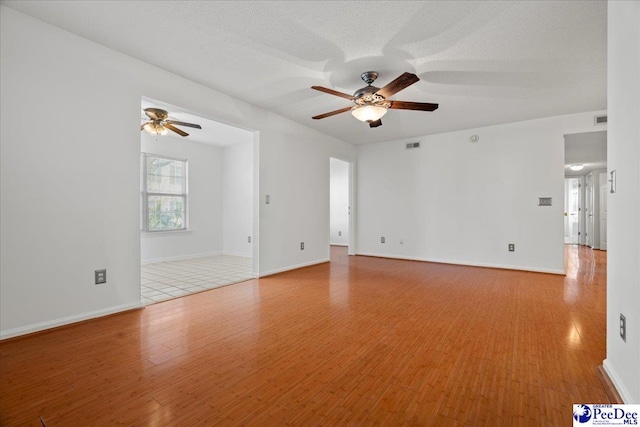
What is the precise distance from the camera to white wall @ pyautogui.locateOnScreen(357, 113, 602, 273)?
4.68m

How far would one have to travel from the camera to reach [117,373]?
1748 millimetres

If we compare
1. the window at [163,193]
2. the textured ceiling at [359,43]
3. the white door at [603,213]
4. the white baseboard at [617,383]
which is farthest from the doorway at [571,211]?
the window at [163,193]

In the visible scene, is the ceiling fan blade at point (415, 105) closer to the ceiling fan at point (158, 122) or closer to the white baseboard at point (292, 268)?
the ceiling fan at point (158, 122)

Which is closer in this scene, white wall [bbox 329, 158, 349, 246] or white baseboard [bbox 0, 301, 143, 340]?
white baseboard [bbox 0, 301, 143, 340]

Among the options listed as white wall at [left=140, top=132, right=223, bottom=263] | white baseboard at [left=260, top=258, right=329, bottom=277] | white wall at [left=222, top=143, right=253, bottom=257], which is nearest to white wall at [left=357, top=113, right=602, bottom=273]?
white baseboard at [left=260, top=258, right=329, bottom=277]

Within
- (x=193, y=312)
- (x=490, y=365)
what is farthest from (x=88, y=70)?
(x=490, y=365)

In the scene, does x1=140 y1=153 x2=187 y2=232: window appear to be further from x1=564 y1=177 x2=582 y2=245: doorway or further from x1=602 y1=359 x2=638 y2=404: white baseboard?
x1=564 y1=177 x2=582 y2=245: doorway

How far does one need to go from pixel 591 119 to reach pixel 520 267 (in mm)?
2552

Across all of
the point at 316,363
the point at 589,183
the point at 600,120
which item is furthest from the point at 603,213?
the point at 316,363

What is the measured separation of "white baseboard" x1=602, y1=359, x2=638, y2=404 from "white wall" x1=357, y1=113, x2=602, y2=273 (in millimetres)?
3605

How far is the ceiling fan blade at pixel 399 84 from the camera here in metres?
2.47

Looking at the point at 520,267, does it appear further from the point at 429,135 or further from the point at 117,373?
the point at 117,373

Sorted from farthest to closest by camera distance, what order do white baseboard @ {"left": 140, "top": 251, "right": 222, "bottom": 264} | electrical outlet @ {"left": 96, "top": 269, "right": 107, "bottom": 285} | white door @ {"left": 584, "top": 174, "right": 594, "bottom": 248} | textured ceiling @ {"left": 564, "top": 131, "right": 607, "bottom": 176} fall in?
white door @ {"left": 584, "top": 174, "right": 594, "bottom": 248} → white baseboard @ {"left": 140, "top": 251, "right": 222, "bottom": 264} → textured ceiling @ {"left": 564, "top": 131, "right": 607, "bottom": 176} → electrical outlet @ {"left": 96, "top": 269, "right": 107, "bottom": 285}

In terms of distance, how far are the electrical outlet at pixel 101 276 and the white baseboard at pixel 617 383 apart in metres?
3.76
